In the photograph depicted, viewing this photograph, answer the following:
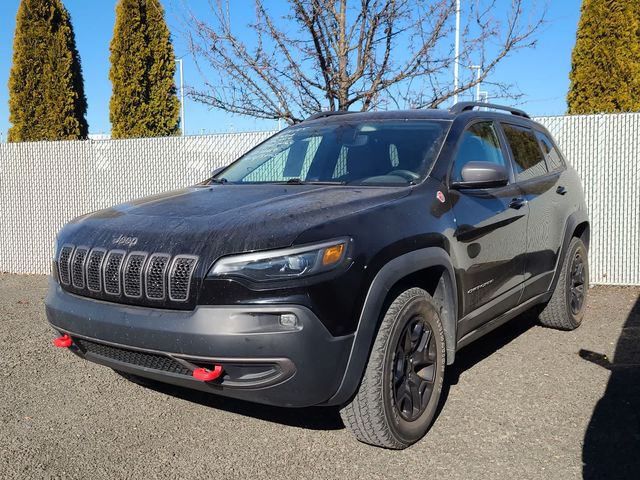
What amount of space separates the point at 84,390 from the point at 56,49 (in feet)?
37.2

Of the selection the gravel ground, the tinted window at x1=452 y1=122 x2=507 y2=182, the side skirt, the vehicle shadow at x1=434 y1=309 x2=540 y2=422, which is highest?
the tinted window at x1=452 y1=122 x2=507 y2=182

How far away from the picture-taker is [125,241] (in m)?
3.13

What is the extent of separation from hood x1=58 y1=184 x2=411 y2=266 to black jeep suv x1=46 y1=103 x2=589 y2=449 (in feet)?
0.03

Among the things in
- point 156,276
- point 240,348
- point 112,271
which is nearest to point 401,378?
point 240,348

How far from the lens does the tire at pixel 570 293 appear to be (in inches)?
216

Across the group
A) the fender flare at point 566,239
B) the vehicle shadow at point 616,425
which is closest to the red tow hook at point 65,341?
the vehicle shadow at point 616,425

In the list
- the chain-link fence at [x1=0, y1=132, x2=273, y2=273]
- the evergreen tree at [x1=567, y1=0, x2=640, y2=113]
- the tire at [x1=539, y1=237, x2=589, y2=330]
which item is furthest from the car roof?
the evergreen tree at [x1=567, y1=0, x2=640, y2=113]

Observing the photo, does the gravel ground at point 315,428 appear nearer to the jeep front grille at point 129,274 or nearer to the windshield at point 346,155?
the jeep front grille at point 129,274

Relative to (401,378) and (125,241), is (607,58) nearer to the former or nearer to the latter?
(401,378)

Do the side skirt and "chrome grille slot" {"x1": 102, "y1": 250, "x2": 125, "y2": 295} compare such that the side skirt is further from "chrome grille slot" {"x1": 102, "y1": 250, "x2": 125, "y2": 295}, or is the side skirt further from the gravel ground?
"chrome grille slot" {"x1": 102, "y1": 250, "x2": 125, "y2": 295}

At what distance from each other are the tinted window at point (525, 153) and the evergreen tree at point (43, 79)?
432 inches

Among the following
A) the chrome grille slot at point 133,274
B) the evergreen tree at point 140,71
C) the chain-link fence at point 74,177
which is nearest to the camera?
the chrome grille slot at point 133,274

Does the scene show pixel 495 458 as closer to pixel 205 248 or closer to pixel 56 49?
pixel 205 248

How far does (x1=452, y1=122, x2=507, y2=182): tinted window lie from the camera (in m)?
3.94
